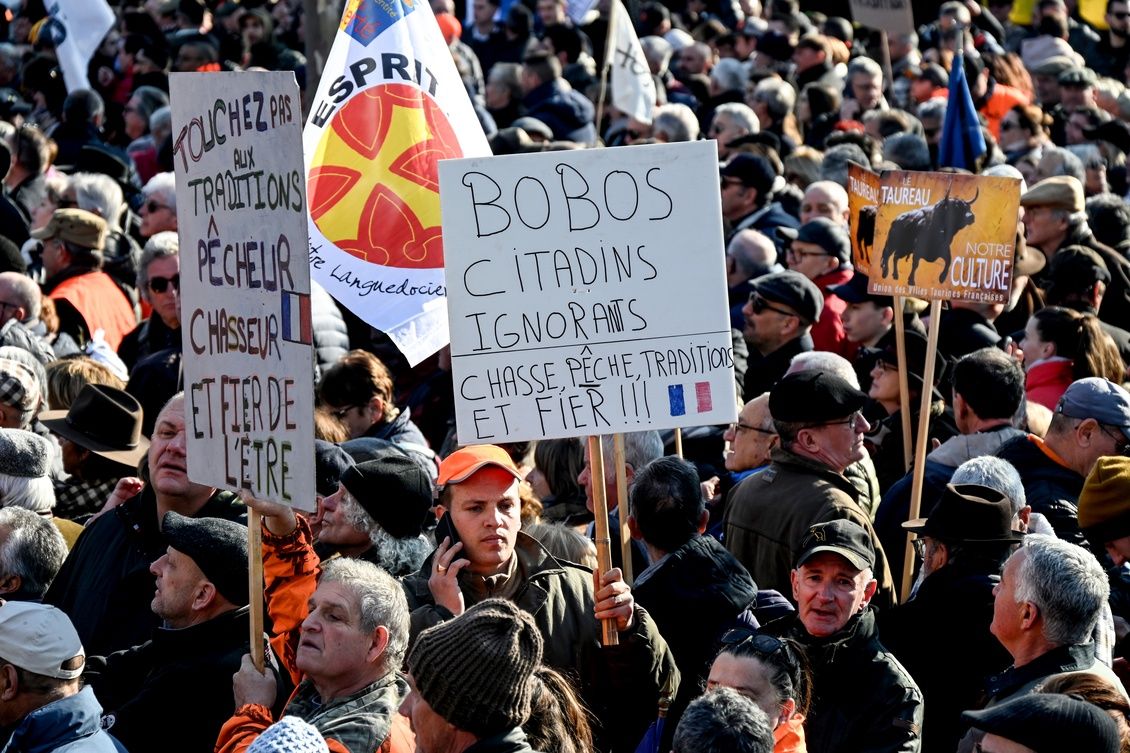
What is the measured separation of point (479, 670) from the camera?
3.80m

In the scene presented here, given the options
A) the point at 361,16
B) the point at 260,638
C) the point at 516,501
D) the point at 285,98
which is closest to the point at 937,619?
the point at 516,501

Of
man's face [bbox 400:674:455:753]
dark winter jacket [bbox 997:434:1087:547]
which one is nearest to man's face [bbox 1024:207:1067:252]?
dark winter jacket [bbox 997:434:1087:547]

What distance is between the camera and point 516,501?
5.39m

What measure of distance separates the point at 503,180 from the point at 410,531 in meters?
1.24

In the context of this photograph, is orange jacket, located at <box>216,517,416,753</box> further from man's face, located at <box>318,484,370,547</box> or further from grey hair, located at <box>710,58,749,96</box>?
grey hair, located at <box>710,58,749,96</box>

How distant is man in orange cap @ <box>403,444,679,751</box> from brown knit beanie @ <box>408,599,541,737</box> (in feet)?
2.93

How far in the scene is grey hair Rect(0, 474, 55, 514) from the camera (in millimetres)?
6352

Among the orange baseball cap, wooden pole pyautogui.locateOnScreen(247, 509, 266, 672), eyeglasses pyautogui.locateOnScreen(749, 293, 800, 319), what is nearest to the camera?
wooden pole pyautogui.locateOnScreen(247, 509, 266, 672)

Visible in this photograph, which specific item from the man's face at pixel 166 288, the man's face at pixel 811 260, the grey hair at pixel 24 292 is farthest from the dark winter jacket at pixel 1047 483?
the grey hair at pixel 24 292

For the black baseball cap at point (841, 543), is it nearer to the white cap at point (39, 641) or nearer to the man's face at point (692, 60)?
the white cap at point (39, 641)

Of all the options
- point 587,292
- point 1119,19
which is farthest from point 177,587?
point 1119,19

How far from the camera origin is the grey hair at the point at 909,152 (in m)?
12.0

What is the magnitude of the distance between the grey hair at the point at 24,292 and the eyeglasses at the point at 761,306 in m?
3.68

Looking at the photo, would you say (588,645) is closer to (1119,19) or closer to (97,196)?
(97,196)
